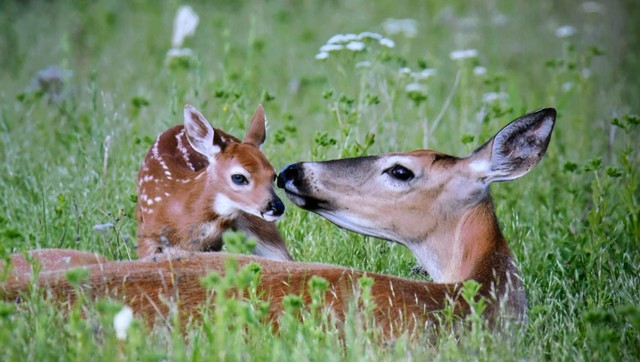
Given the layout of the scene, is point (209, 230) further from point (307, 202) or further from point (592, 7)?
point (592, 7)

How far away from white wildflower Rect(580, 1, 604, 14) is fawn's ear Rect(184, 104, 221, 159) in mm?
7534

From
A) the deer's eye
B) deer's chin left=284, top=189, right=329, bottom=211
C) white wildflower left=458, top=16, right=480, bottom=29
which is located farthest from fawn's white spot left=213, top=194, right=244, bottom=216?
white wildflower left=458, top=16, right=480, bottom=29

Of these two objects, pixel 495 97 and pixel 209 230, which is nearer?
pixel 209 230

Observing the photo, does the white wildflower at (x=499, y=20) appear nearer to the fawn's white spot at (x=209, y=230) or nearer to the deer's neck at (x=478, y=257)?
the fawn's white spot at (x=209, y=230)

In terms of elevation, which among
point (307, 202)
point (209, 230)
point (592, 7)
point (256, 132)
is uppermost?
point (592, 7)

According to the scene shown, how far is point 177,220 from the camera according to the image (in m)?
5.98

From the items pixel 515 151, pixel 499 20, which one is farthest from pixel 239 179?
pixel 499 20

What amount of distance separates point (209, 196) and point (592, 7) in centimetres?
784

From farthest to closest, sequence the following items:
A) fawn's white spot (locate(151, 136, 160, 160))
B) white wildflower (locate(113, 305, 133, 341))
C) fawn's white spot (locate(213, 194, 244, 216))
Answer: fawn's white spot (locate(151, 136, 160, 160)) → fawn's white spot (locate(213, 194, 244, 216)) → white wildflower (locate(113, 305, 133, 341))

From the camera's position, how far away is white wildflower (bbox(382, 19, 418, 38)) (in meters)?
11.2

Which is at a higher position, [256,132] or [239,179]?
[256,132]

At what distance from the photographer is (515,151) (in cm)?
520

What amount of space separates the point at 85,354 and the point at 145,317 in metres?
0.62

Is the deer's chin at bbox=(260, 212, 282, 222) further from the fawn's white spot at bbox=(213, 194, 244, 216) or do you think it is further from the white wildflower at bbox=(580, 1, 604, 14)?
the white wildflower at bbox=(580, 1, 604, 14)
